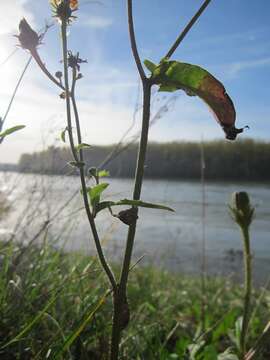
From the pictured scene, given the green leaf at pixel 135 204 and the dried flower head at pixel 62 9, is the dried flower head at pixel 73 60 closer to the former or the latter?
the dried flower head at pixel 62 9

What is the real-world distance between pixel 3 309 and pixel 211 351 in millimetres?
628

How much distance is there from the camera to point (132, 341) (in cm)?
138

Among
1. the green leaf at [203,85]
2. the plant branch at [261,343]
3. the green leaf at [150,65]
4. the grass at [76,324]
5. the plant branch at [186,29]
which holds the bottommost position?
the grass at [76,324]

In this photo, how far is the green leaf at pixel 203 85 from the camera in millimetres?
762

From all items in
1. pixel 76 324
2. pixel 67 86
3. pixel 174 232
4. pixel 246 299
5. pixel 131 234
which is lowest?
pixel 174 232

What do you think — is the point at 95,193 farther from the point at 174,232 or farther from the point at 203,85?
the point at 174,232

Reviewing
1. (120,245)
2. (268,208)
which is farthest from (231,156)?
(120,245)

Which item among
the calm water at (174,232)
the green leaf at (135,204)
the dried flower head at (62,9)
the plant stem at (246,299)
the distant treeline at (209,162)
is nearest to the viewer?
the green leaf at (135,204)

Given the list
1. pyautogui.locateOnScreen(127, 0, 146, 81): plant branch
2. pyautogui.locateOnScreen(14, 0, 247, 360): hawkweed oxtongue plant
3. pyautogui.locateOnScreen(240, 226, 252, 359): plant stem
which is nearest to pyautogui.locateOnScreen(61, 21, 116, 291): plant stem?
pyautogui.locateOnScreen(14, 0, 247, 360): hawkweed oxtongue plant

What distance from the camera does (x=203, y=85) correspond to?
2.56 ft

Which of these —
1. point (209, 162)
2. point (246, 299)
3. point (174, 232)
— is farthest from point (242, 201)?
point (209, 162)

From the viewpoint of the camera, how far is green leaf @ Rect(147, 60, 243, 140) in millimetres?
762

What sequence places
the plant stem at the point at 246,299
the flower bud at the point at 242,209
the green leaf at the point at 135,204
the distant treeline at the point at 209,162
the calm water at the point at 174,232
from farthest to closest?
the distant treeline at the point at 209,162
the calm water at the point at 174,232
the flower bud at the point at 242,209
the plant stem at the point at 246,299
the green leaf at the point at 135,204

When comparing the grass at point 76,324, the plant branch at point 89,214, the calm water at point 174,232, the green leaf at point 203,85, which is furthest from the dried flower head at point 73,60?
the calm water at point 174,232
